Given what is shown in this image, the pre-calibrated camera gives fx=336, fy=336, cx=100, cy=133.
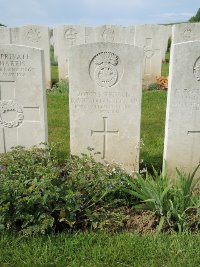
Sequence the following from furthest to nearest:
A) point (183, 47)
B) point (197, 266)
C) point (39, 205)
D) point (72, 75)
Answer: point (72, 75) → point (183, 47) → point (39, 205) → point (197, 266)

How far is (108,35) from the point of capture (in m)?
10.6

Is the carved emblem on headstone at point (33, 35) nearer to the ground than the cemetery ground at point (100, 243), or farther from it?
farther from it

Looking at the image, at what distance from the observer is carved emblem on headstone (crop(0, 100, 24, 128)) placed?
13.8 ft

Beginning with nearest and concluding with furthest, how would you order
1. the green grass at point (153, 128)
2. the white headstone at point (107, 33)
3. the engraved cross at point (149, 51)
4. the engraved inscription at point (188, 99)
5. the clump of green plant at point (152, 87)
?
the engraved inscription at point (188, 99)
the green grass at point (153, 128)
the clump of green plant at point (152, 87)
the white headstone at point (107, 33)
the engraved cross at point (149, 51)

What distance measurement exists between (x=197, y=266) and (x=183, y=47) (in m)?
2.28

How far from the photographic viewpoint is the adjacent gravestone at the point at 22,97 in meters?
3.98

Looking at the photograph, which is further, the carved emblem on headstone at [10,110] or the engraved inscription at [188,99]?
the carved emblem on headstone at [10,110]

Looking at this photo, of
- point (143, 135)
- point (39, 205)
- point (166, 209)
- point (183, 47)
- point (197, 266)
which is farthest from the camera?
point (143, 135)

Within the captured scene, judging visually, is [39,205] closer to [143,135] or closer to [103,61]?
[103,61]

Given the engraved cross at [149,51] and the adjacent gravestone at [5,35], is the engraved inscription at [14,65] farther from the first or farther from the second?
the engraved cross at [149,51]

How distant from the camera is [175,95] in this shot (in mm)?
3893

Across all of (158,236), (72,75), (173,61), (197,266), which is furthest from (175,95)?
(197,266)

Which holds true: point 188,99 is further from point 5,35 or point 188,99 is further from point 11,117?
point 5,35

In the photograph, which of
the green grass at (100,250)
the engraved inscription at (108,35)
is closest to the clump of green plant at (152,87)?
the engraved inscription at (108,35)
